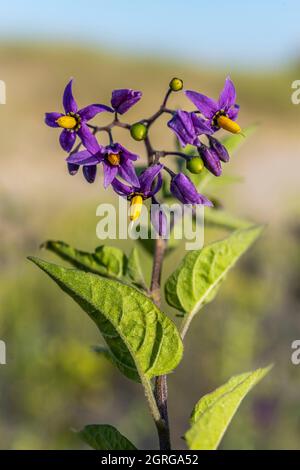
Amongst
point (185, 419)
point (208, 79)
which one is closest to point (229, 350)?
point (185, 419)

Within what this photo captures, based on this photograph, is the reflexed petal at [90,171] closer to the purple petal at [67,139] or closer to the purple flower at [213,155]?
the purple petal at [67,139]

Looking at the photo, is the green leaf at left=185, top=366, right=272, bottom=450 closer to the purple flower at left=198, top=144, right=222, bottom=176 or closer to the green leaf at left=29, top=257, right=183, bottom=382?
the green leaf at left=29, top=257, right=183, bottom=382

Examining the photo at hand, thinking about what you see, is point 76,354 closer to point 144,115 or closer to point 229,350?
point 229,350

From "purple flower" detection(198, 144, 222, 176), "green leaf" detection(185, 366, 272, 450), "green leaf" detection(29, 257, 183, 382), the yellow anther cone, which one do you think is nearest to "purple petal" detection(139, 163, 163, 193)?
"purple flower" detection(198, 144, 222, 176)

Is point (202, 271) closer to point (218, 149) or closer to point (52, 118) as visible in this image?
point (218, 149)

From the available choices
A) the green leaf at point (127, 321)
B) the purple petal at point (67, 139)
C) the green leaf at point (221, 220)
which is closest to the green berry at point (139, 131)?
the purple petal at point (67, 139)

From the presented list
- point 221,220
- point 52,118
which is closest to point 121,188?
point 52,118
